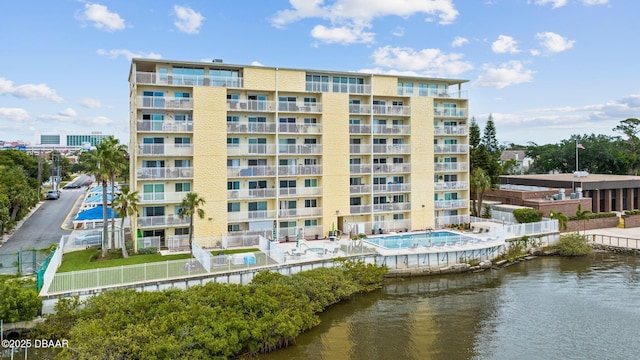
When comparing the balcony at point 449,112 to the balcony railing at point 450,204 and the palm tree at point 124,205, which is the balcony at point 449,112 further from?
the palm tree at point 124,205

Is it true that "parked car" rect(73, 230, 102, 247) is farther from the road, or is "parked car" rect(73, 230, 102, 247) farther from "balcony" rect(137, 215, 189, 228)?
"balcony" rect(137, 215, 189, 228)

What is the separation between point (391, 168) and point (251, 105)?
14.2m

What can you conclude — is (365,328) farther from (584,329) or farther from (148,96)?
(148,96)

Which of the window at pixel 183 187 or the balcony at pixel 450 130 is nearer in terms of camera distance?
the window at pixel 183 187

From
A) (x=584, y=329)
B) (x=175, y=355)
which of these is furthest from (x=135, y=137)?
(x=584, y=329)

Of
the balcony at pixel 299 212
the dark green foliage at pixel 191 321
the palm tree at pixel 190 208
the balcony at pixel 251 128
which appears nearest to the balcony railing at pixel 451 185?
the balcony at pixel 299 212

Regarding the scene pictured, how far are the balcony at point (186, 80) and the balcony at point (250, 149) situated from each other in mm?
4901

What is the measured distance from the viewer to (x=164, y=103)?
3559cm

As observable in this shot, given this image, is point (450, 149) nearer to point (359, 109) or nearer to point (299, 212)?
point (359, 109)


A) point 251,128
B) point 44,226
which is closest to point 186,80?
point 251,128

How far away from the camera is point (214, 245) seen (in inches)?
1427

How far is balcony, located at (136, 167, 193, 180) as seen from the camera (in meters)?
35.0

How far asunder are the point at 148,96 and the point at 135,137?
131 inches

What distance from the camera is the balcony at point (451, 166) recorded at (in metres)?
45.5
